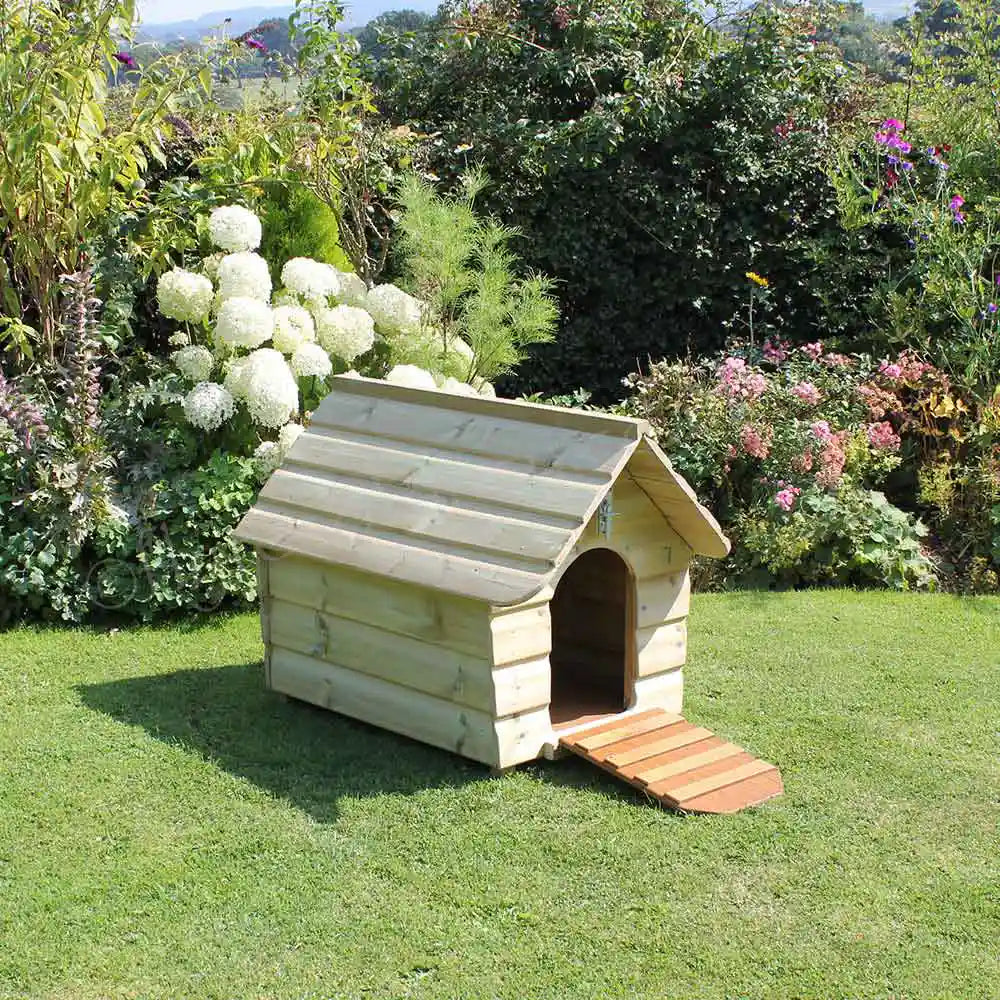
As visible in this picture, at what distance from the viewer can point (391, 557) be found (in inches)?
191

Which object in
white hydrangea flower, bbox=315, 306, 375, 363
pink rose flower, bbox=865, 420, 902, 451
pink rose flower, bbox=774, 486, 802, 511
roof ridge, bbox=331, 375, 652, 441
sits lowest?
pink rose flower, bbox=774, 486, 802, 511

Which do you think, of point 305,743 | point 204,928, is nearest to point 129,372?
point 305,743

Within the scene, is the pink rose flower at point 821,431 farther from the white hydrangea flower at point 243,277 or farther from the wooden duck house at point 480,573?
the white hydrangea flower at point 243,277

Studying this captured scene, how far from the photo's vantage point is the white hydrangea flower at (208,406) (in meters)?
6.77

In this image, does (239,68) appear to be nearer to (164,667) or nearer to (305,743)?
(164,667)

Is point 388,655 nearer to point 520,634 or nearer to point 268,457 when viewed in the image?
point 520,634

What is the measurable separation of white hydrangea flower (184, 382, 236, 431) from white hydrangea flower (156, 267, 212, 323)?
56cm

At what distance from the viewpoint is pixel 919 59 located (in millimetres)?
9898

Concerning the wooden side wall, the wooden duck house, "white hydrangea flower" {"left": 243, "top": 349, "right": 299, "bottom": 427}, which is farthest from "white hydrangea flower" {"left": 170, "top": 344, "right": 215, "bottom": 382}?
the wooden side wall

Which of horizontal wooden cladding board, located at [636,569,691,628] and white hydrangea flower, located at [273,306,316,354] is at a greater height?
white hydrangea flower, located at [273,306,316,354]

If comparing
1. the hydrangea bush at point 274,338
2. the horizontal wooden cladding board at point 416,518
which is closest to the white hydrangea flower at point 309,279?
the hydrangea bush at point 274,338

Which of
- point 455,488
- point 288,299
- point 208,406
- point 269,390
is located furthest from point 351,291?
point 455,488

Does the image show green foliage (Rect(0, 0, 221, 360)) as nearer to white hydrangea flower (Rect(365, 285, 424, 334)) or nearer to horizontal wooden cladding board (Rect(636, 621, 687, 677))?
white hydrangea flower (Rect(365, 285, 424, 334))

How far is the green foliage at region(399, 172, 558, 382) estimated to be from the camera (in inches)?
314
